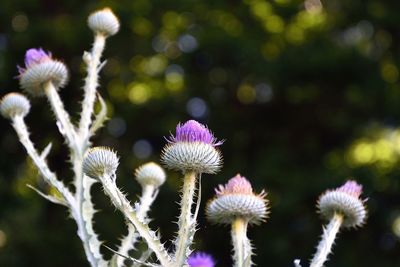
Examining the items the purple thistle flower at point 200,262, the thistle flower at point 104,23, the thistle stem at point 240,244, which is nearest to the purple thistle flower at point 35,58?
the thistle flower at point 104,23

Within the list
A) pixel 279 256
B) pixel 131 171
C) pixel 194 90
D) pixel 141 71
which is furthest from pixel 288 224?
pixel 141 71

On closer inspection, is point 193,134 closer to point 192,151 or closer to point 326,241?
point 192,151

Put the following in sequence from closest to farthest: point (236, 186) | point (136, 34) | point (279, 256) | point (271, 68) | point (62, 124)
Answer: point (236, 186)
point (62, 124)
point (279, 256)
point (271, 68)
point (136, 34)

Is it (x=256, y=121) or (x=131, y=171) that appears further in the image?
(x=256, y=121)

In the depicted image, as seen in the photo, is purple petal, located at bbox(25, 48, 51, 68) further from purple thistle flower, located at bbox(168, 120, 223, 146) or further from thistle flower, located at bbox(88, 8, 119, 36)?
purple thistle flower, located at bbox(168, 120, 223, 146)

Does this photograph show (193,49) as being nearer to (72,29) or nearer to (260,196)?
(72,29)

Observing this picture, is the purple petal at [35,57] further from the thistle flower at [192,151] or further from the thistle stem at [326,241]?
the thistle stem at [326,241]

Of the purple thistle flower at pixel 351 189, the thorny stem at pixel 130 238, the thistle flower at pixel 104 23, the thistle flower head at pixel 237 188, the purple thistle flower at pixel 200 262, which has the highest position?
the thistle flower at pixel 104 23
